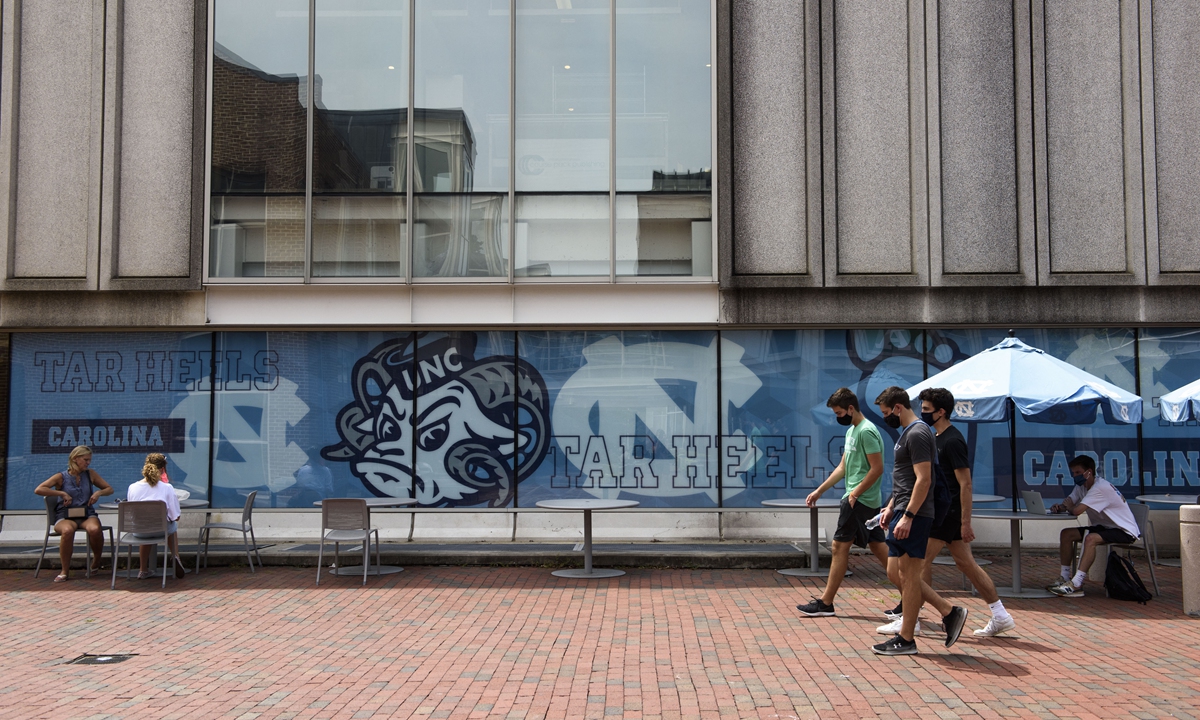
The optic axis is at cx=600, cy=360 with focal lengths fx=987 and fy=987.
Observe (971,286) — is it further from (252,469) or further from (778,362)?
(252,469)

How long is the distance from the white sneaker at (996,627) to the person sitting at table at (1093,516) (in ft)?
7.88

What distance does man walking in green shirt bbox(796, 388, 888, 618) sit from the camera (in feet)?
28.4

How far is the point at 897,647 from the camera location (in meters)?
7.42

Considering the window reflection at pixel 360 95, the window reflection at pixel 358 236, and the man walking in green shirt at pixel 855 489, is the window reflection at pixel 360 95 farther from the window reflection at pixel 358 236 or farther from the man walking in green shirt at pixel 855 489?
the man walking in green shirt at pixel 855 489

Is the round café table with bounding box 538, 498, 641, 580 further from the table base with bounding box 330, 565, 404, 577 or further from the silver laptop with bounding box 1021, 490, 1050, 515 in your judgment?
the silver laptop with bounding box 1021, 490, 1050, 515

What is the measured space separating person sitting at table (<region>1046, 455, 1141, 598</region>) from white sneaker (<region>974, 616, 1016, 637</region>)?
7.88 feet

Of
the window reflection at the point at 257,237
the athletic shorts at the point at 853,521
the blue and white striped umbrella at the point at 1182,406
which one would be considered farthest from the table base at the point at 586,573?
the blue and white striped umbrella at the point at 1182,406

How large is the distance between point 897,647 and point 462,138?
375 inches

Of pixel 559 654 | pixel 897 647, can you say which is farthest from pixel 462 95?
pixel 897 647

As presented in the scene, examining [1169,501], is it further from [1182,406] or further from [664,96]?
[664,96]

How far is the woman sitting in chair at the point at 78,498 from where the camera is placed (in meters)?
11.4

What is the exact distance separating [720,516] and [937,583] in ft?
12.6

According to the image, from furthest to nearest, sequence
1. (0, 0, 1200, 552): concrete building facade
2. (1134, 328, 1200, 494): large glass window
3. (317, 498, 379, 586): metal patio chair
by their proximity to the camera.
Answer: (1134, 328, 1200, 494): large glass window → (0, 0, 1200, 552): concrete building facade → (317, 498, 379, 586): metal patio chair

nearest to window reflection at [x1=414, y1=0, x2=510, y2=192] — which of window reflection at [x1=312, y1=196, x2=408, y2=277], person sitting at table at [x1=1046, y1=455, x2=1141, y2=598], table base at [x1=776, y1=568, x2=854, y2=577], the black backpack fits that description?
window reflection at [x1=312, y1=196, x2=408, y2=277]
